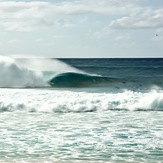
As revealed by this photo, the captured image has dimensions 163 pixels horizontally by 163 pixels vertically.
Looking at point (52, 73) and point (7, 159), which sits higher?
point (52, 73)

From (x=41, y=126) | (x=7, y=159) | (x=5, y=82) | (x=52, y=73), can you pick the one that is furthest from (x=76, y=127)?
(x=52, y=73)

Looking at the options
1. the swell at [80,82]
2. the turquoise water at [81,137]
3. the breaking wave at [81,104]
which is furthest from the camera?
the swell at [80,82]

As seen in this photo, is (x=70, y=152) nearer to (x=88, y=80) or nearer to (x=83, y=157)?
(x=83, y=157)

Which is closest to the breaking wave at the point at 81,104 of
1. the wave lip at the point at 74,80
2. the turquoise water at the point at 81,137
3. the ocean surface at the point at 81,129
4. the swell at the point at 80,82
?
the ocean surface at the point at 81,129

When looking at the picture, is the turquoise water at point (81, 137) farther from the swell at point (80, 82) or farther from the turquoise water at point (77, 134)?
the swell at point (80, 82)

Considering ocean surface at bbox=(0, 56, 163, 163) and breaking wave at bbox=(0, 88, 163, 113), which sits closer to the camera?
ocean surface at bbox=(0, 56, 163, 163)

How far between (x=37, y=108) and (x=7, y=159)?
26.2 ft

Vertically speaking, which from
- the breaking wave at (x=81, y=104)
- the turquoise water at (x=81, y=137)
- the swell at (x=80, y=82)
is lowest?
the turquoise water at (x=81, y=137)

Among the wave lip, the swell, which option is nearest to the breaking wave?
the swell

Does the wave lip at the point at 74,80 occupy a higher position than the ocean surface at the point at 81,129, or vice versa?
the wave lip at the point at 74,80

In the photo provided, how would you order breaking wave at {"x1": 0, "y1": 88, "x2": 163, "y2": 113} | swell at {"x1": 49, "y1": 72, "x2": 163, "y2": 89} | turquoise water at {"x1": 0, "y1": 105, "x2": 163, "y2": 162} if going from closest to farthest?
turquoise water at {"x1": 0, "y1": 105, "x2": 163, "y2": 162}
breaking wave at {"x1": 0, "y1": 88, "x2": 163, "y2": 113}
swell at {"x1": 49, "y1": 72, "x2": 163, "y2": 89}

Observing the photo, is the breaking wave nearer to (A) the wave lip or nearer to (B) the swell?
(B) the swell

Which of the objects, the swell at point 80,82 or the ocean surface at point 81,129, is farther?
the swell at point 80,82

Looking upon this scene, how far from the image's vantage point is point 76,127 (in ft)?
45.1
